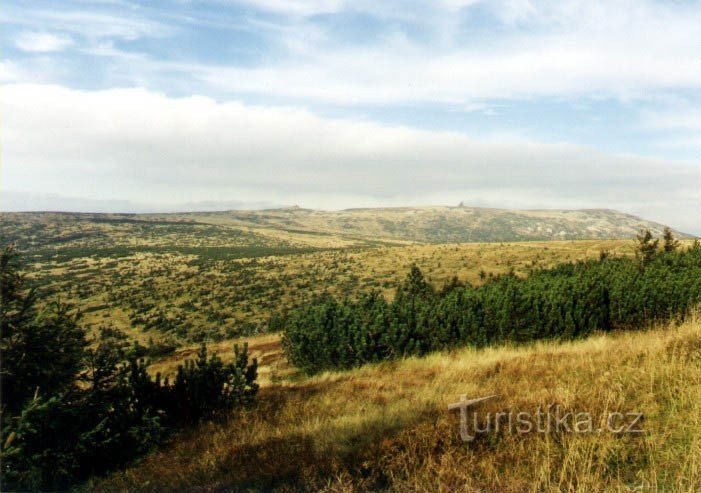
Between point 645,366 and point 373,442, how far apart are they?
384cm

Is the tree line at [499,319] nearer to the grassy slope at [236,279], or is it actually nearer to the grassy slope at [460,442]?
the grassy slope at [460,442]

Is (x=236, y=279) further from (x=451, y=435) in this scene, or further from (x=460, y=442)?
(x=460, y=442)

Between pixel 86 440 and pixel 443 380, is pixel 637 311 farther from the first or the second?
pixel 86 440

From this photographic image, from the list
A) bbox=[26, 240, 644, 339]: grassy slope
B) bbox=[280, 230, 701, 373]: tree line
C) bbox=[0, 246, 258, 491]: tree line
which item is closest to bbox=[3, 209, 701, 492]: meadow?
bbox=[0, 246, 258, 491]: tree line

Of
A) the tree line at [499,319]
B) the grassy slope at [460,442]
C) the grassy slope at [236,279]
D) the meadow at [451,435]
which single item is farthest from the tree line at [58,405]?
the grassy slope at [236,279]

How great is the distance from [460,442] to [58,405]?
4841 mm

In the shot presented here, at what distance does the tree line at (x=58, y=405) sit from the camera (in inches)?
173

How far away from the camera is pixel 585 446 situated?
3.48 meters

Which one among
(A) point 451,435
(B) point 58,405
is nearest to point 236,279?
(B) point 58,405

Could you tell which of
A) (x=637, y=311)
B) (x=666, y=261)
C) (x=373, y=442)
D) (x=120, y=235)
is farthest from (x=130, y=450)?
(x=120, y=235)

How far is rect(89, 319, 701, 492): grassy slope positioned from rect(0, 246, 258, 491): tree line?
2.00 ft

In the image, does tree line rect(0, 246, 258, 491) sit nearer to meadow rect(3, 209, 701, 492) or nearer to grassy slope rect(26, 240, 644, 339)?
meadow rect(3, 209, 701, 492)

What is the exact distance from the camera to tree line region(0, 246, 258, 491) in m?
4.39

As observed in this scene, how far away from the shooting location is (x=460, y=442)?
12.7ft
